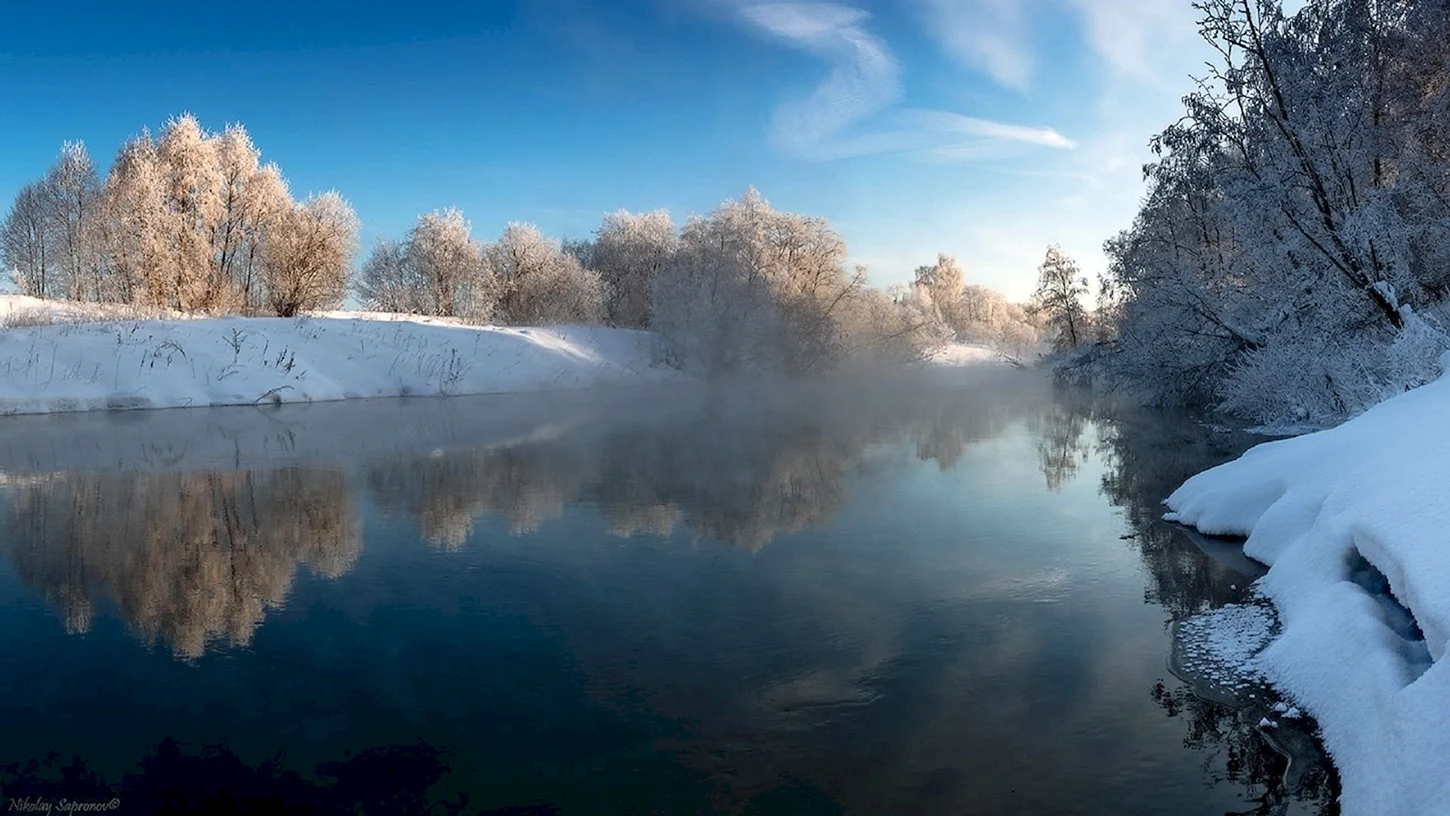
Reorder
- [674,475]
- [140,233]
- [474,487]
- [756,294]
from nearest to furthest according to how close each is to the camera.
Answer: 1. [474,487]
2. [674,475]
3. [140,233]
4. [756,294]

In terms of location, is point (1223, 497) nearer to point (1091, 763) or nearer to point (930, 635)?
point (930, 635)

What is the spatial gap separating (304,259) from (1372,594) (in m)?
46.6

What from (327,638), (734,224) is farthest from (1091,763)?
(734,224)

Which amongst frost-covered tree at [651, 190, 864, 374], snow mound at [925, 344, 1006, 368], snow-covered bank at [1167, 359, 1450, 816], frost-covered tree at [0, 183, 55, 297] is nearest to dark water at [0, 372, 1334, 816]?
snow-covered bank at [1167, 359, 1450, 816]

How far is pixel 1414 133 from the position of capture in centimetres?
1583

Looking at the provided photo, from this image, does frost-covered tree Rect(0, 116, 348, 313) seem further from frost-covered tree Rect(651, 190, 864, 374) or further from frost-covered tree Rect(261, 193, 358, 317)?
frost-covered tree Rect(651, 190, 864, 374)

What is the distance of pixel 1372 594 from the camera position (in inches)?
220

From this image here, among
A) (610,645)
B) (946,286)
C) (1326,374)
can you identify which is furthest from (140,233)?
(946,286)

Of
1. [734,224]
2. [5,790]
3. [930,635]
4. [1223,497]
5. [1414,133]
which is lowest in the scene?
[5,790]

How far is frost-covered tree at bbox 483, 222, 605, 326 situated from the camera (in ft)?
189

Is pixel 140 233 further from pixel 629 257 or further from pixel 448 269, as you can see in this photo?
pixel 629 257

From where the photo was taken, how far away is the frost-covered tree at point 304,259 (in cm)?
4300

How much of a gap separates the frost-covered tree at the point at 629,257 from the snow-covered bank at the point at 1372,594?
55.2 meters

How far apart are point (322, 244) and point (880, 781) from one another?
46.1 metres
